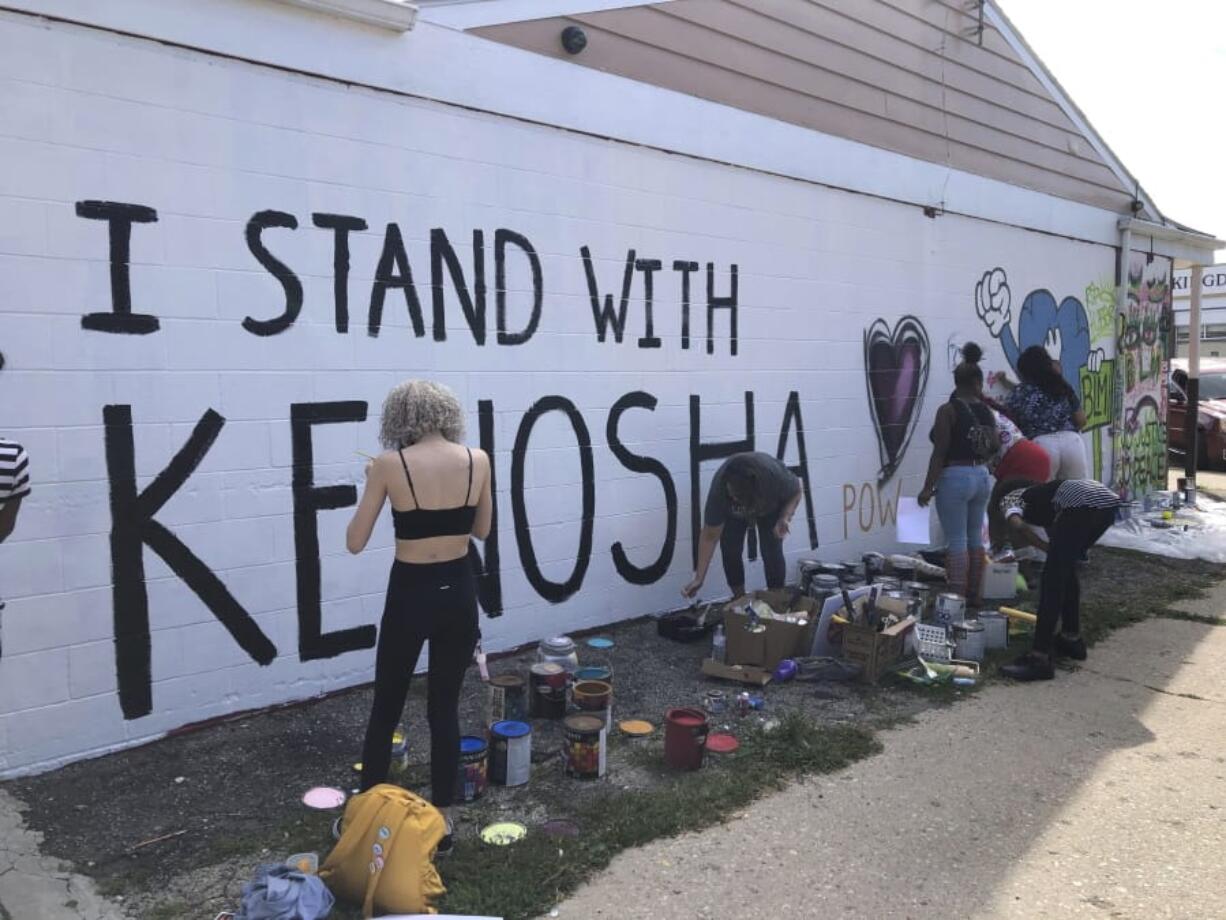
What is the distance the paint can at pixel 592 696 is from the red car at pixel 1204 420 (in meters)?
13.7

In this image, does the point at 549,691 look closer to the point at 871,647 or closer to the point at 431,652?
the point at 431,652

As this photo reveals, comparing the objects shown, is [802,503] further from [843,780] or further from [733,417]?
[843,780]

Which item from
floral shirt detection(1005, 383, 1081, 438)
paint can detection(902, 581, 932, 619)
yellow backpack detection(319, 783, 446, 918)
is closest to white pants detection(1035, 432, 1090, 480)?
floral shirt detection(1005, 383, 1081, 438)

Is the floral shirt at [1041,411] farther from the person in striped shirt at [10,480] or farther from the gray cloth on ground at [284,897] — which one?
the person in striped shirt at [10,480]

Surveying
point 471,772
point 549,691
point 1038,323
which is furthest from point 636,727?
point 1038,323

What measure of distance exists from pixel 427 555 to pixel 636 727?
5.60 ft

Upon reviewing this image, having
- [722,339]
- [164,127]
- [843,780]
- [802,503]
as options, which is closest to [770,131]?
[722,339]

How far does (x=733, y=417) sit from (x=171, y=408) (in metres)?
3.89

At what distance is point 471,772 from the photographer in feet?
12.4

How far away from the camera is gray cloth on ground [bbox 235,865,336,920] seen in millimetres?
2807

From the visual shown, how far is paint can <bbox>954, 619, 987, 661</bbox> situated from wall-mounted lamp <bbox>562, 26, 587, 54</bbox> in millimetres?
4211

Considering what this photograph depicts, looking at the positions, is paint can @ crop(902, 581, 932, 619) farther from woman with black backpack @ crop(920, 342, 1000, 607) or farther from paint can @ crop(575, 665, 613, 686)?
paint can @ crop(575, 665, 613, 686)

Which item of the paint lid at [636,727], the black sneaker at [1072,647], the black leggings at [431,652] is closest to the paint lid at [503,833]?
the black leggings at [431,652]

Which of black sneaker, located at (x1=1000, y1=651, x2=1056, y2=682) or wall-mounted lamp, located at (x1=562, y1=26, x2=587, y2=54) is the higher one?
wall-mounted lamp, located at (x1=562, y1=26, x2=587, y2=54)
